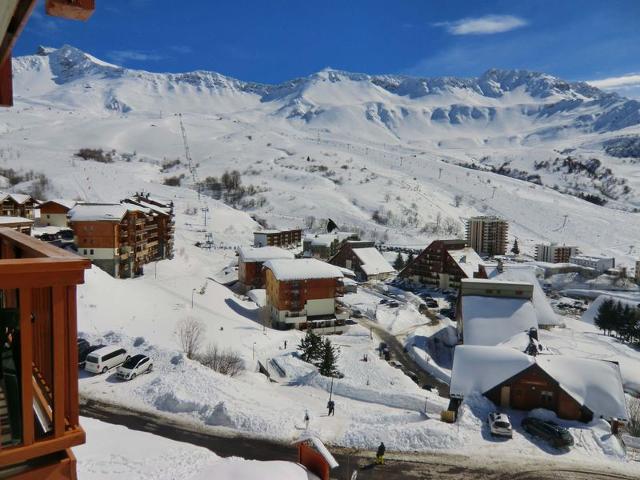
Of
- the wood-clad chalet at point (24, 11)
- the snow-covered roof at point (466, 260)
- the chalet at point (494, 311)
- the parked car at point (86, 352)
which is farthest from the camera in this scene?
the snow-covered roof at point (466, 260)

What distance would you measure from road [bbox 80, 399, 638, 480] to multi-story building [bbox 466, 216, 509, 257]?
78.1 m

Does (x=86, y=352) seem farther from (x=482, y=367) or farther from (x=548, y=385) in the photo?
(x=548, y=385)

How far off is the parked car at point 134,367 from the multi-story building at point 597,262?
74.4 m

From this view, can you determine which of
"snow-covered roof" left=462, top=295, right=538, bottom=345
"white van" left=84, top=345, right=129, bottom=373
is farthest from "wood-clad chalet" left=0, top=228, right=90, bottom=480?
"snow-covered roof" left=462, top=295, right=538, bottom=345

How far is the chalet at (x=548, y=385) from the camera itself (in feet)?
70.2

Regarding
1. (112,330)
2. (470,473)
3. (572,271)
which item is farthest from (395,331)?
(572,271)

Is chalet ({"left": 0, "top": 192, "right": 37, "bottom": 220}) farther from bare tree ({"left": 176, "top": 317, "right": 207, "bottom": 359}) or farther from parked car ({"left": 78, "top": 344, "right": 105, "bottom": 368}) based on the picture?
parked car ({"left": 78, "top": 344, "right": 105, "bottom": 368})

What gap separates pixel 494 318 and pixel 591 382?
14.2m

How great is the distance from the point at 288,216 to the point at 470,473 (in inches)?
3721

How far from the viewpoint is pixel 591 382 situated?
22391 mm

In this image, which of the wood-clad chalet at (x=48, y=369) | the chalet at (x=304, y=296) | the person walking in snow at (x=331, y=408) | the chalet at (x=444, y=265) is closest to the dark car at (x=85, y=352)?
the person walking in snow at (x=331, y=408)

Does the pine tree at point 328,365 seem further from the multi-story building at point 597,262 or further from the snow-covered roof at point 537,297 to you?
the multi-story building at point 597,262

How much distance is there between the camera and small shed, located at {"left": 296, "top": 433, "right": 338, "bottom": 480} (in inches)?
399

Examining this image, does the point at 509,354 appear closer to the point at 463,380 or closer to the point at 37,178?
the point at 463,380
